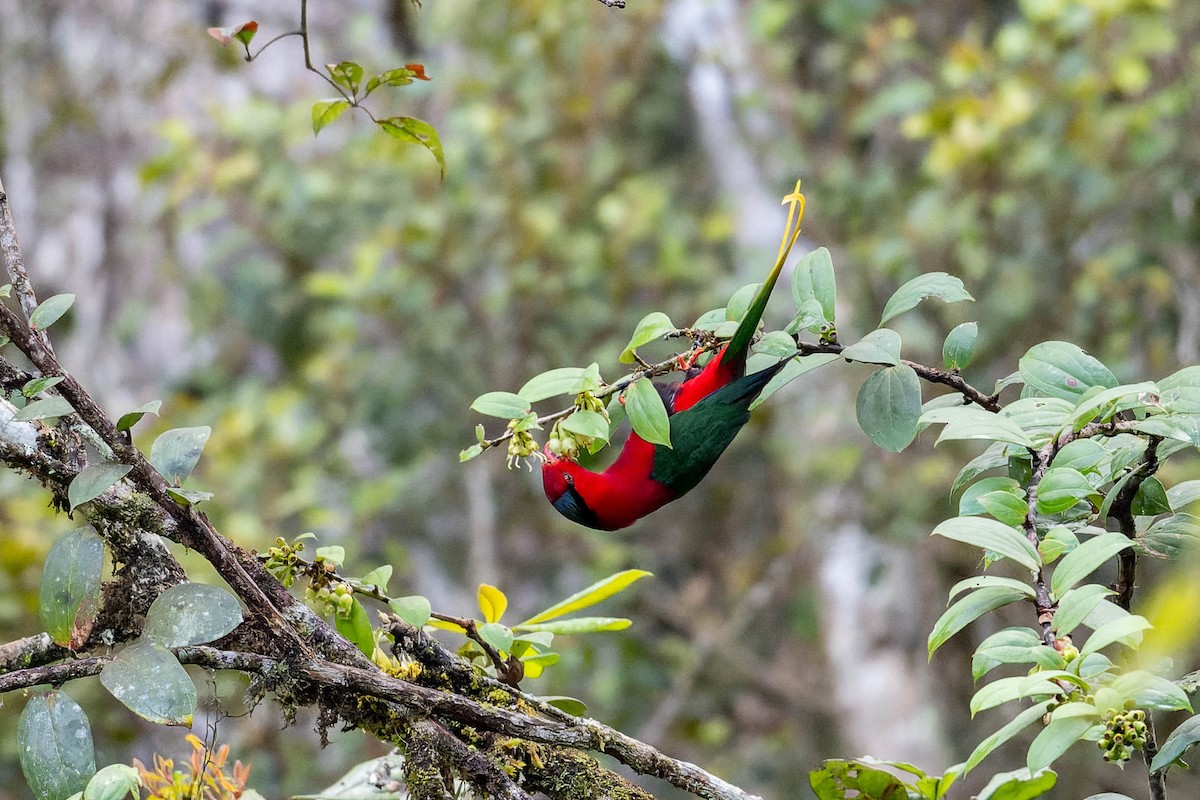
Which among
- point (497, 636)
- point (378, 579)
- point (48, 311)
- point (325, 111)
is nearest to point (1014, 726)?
point (497, 636)

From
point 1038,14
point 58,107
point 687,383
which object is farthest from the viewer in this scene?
point 58,107

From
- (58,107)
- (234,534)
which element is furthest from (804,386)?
(58,107)

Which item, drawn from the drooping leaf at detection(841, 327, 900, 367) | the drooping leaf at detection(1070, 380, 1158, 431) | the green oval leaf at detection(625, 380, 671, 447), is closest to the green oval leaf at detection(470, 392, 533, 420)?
the green oval leaf at detection(625, 380, 671, 447)

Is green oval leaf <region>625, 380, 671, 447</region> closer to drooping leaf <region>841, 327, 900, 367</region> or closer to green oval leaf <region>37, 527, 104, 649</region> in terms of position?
drooping leaf <region>841, 327, 900, 367</region>

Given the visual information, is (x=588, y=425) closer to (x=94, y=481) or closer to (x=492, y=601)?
(x=492, y=601)

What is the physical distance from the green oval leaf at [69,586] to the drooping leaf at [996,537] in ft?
2.51

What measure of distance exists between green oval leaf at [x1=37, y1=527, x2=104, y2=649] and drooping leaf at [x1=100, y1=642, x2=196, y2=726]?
0.19 ft

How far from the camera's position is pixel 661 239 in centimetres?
465

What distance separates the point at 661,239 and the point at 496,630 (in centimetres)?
368

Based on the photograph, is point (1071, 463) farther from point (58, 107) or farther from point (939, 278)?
point (58, 107)

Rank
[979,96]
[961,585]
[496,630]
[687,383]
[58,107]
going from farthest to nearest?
[58,107] < [979,96] < [687,383] < [496,630] < [961,585]

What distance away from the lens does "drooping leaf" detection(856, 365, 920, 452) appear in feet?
3.68

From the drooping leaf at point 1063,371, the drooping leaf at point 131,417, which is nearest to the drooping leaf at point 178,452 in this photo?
the drooping leaf at point 131,417

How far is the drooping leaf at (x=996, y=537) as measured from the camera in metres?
0.92
